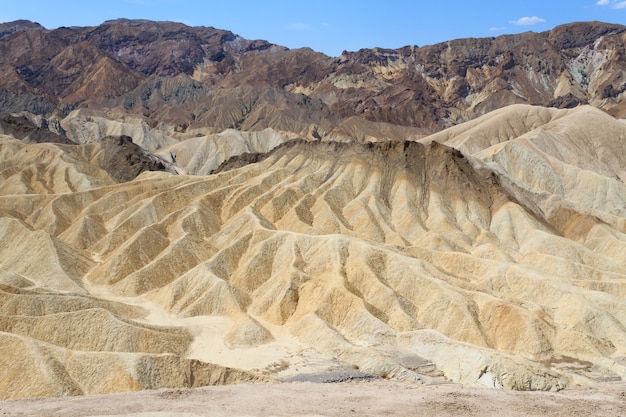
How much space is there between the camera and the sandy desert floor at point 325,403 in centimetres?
3206

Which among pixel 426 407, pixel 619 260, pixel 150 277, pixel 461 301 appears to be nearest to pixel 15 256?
pixel 150 277

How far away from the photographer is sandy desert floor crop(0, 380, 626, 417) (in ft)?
105

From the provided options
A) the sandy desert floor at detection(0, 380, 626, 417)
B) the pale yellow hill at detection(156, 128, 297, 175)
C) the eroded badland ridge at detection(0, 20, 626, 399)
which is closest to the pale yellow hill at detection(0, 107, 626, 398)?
the eroded badland ridge at detection(0, 20, 626, 399)

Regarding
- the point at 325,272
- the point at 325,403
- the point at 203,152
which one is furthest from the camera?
the point at 203,152

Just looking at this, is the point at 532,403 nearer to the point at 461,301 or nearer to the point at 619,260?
the point at 461,301

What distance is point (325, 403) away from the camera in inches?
1355

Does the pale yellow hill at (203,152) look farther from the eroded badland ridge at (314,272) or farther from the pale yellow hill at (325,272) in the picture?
the pale yellow hill at (325,272)

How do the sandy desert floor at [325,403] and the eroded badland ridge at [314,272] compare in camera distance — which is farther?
the eroded badland ridge at [314,272]

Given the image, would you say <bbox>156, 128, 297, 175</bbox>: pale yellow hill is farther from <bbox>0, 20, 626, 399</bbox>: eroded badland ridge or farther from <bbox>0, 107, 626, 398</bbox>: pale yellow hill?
<bbox>0, 107, 626, 398</bbox>: pale yellow hill

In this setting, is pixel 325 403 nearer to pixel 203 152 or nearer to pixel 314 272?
pixel 314 272

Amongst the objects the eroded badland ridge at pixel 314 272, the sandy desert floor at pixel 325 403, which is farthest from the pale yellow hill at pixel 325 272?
the sandy desert floor at pixel 325 403

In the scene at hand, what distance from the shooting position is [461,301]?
197 ft

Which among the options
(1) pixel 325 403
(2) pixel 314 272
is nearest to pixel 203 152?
(2) pixel 314 272

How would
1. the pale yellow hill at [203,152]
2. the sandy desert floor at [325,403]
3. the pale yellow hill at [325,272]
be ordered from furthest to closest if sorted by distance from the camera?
the pale yellow hill at [203,152], the pale yellow hill at [325,272], the sandy desert floor at [325,403]
